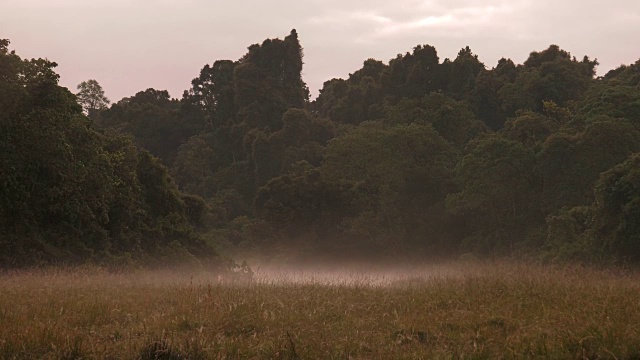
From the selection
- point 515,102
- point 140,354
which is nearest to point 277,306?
point 140,354

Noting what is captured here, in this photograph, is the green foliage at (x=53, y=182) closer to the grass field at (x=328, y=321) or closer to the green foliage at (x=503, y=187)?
the grass field at (x=328, y=321)

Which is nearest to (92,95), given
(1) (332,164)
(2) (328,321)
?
(1) (332,164)

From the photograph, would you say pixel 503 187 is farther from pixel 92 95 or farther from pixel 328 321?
pixel 92 95

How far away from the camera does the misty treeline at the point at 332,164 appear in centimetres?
2369

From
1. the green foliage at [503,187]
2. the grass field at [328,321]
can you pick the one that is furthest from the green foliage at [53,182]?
the green foliage at [503,187]

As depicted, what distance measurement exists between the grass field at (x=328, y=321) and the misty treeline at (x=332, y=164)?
12.7 m

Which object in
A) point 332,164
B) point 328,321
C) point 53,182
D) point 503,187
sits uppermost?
point 332,164

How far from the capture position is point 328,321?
838 cm

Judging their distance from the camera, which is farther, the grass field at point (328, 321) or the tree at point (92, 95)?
the tree at point (92, 95)

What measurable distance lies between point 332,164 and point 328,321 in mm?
51307

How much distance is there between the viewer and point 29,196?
70.9 feet

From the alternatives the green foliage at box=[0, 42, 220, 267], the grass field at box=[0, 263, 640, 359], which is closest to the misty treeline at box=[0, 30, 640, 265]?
the green foliage at box=[0, 42, 220, 267]

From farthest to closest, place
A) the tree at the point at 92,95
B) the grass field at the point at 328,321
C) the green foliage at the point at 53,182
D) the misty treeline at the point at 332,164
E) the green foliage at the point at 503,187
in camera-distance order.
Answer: the tree at the point at 92,95 → the green foliage at the point at 503,187 → the misty treeline at the point at 332,164 → the green foliage at the point at 53,182 → the grass field at the point at 328,321

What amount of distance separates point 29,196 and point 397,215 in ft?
128
